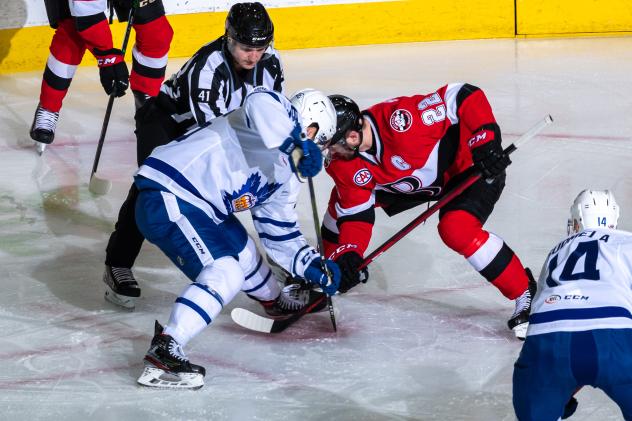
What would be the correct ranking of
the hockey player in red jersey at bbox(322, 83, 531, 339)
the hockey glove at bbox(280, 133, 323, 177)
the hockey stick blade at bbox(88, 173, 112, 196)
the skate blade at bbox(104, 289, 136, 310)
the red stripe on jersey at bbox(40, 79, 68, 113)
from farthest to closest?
the red stripe on jersey at bbox(40, 79, 68, 113)
the hockey stick blade at bbox(88, 173, 112, 196)
the skate blade at bbox(104, 289, 136, 310)
the hockey player in red jersey at bbox(322, 83, 531, 339)
the hockey glove at bbox(280, 133, 323, 177)

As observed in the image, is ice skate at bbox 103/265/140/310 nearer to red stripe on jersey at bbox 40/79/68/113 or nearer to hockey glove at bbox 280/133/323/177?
hockey glove at bbox 280/133/323/177

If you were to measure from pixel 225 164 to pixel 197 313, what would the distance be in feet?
1.38

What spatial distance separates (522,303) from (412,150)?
57cm

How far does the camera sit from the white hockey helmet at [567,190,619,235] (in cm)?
258

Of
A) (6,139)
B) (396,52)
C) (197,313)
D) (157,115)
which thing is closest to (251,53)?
(157,115)

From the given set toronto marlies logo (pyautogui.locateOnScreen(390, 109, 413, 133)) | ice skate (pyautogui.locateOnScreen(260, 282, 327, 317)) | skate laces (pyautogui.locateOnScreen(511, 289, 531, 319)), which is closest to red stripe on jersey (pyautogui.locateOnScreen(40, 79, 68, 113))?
ice skate (pyautogui.locateOnScreen(260, 282, 327, 317))

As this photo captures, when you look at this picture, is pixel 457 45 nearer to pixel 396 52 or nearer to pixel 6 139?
pixel 396 52

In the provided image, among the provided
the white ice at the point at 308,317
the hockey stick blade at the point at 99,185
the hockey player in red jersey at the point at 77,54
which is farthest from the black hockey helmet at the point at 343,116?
the hockey player in red jersey at the point at 77,54

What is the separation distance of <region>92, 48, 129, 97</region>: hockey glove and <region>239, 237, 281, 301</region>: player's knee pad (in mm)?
1629

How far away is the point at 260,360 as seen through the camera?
327 cm

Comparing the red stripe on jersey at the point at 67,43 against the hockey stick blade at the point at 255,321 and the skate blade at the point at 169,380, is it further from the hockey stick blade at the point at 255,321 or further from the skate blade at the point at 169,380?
the skate blade at the point at 169,380

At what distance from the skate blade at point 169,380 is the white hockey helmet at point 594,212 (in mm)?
1129

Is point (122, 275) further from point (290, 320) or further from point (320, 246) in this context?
point (320, 246)

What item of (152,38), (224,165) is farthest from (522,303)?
(152,38)
